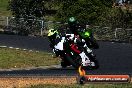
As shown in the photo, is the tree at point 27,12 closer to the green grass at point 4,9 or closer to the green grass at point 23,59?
the green grass at point 4,9

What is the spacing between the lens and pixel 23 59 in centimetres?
2766

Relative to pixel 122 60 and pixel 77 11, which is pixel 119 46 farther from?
pixel 77 11

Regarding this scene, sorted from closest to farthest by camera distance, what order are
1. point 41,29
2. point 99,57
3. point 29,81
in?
point 29,81 → point 99,57 → point 41,29

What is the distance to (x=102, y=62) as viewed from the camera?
84.6 feet

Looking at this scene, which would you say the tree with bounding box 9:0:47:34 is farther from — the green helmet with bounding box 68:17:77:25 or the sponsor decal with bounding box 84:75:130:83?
the sponsor decal with bounding box 84:75:130:83

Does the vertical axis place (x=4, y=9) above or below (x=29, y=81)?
below

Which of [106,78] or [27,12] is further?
[27,12]

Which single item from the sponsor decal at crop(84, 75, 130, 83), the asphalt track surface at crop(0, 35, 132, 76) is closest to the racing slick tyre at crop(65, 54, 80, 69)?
the sponsor decal at crop(84, 75, 130, 83)

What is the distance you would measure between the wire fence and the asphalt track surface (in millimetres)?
3098

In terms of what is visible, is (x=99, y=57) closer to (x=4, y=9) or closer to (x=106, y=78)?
Result: (x=106, y=78)

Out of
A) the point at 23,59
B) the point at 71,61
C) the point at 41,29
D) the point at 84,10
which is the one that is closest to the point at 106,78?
the point at 71,61

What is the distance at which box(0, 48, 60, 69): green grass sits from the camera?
25447 millimetres

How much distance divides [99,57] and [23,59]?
4675 millimetres

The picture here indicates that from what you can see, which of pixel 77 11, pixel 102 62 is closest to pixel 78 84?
pixel 102 62
